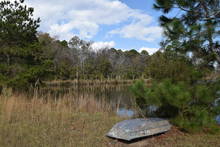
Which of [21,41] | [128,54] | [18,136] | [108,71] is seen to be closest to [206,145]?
[18,136]

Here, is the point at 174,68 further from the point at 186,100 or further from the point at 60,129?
the point at 60,129

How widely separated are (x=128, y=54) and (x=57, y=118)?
88.3 ft

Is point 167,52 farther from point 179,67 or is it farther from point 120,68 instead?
point 120,68

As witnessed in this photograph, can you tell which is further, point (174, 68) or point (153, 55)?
point (153, 55)

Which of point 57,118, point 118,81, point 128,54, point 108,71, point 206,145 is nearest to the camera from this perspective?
point 206,145

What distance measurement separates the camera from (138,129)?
278 centimetres

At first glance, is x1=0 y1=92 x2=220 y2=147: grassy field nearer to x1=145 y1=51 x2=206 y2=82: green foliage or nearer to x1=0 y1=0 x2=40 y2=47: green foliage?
x1=145 y1=51 x2=206 y2=82: green foliage

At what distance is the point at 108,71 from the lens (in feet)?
82.2

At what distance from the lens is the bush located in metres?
2.64

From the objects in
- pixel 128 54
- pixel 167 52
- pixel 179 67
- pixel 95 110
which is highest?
pixel 128 54

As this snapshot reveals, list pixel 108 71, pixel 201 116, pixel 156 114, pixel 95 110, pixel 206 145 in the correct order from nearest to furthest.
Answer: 1. pixel 206 145
2. pixel 201 116
3. pixel 156 114
4. pixel 95 110
5. pixel 108 71

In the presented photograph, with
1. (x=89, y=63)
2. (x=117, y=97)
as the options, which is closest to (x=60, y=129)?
(x=117, y=97)

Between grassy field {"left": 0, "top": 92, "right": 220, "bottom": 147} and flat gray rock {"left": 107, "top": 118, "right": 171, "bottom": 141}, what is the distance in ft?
0.40

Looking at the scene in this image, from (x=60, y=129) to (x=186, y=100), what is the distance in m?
2.35
